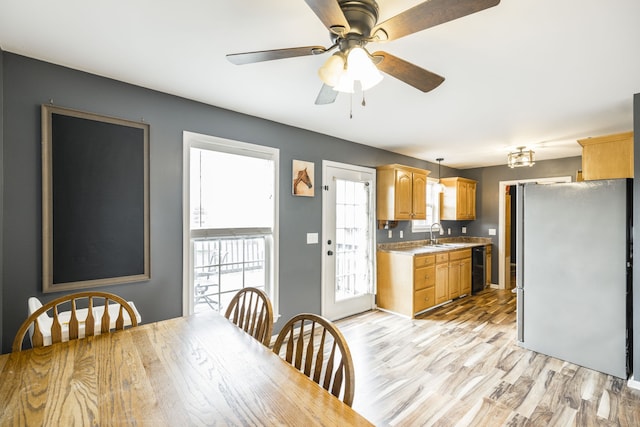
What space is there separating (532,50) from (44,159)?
3.17 metres

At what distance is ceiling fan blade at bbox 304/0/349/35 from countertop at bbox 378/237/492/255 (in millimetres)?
3382

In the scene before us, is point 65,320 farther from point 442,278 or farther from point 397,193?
point 442,278

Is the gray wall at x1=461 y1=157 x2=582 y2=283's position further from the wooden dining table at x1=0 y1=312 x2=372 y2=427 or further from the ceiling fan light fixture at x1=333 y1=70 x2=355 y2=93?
the wooden dining table at x1=0 y1=312 x2=372 y2=427

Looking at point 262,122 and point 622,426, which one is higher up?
point 262,122

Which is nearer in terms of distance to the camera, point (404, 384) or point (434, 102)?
point (404, 384)

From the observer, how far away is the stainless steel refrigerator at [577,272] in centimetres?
253

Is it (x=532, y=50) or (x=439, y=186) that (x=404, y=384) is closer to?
(x=532, y=50)

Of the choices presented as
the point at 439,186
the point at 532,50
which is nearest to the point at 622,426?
the point at 532,50

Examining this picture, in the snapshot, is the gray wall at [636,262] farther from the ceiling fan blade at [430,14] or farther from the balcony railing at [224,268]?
the balcony railing at [224,268]

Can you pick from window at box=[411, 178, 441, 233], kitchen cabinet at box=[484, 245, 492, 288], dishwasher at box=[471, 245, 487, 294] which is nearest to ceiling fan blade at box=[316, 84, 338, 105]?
window at box=[411, 178, 441, 233]

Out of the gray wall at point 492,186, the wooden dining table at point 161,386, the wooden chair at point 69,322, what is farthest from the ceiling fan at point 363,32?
the gray wall at point 492,186

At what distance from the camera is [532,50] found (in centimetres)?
182

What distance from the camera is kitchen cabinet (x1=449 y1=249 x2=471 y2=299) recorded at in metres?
4.71

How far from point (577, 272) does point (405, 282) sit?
1825 mm
